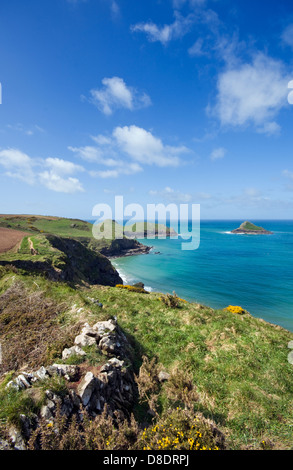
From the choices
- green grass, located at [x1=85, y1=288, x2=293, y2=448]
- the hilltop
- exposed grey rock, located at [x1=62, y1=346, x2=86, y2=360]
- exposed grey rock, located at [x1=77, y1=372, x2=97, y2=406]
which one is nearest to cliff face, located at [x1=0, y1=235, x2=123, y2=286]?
the hilltop

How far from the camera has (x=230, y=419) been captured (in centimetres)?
688

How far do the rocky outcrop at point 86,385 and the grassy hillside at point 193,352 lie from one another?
526 mm

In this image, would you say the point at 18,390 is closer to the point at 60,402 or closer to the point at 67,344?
the point at 60,402

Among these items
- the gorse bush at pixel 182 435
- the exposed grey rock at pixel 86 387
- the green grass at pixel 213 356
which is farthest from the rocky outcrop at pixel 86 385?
the gorse bush at pixel 182 435

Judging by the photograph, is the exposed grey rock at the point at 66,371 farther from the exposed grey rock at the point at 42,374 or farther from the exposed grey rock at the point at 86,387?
the exposed grey rock at the point at 86,387

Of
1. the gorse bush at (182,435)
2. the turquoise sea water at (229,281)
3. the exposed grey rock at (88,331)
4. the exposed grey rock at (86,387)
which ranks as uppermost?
the exposed grey rock at (88,331)

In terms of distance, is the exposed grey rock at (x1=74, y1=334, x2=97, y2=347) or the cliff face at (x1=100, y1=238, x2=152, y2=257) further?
the cliff face at (x1=100, y1=238, x2=152, y2=257)

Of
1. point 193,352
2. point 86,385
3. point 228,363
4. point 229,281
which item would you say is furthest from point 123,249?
point 86,385

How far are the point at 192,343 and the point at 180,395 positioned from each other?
355cm

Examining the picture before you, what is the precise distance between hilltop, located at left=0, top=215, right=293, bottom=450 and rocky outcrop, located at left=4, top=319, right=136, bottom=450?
0.03 metres

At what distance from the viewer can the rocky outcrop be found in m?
4.87

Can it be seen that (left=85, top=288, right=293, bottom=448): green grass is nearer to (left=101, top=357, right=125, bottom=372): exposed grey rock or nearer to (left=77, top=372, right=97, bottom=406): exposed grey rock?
→ (left=101, top=357, right=125, bottom=372): exposed grey rock

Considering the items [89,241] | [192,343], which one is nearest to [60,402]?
[192,343]

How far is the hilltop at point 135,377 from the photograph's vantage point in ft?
15.7
